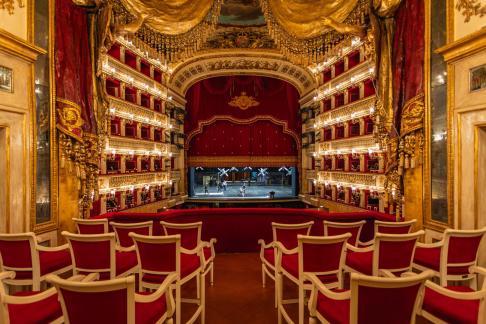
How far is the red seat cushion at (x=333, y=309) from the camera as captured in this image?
7.75 feet

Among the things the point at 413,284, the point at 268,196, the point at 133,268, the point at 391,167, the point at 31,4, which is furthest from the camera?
the point at 268,196

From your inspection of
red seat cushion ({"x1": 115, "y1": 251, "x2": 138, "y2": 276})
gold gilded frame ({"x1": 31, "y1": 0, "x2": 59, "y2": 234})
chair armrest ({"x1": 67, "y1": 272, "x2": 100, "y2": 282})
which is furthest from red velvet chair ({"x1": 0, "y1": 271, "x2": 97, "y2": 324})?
gold gilded frame ({"x1": 31, "y1": 0, "x2": 59, "y2": 234})

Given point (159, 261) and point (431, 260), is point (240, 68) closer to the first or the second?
point (431, 260)

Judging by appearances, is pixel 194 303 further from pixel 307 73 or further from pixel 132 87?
pixel 307 73

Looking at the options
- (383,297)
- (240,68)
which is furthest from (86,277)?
(240,68)

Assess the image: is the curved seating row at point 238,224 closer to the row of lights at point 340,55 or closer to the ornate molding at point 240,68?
the row of lights at point 340,55

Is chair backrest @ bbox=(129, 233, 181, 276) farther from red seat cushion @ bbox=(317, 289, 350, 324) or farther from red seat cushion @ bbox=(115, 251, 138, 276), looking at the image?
red seat cushion @ bbox=(317, 289, 350, 324)

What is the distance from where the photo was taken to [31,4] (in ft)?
15.7

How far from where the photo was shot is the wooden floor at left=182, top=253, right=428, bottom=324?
12.4 feet

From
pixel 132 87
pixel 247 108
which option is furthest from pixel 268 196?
pixel 132 87

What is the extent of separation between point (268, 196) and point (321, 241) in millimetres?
12613

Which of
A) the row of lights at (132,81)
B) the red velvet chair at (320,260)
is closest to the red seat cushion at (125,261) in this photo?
the red velvet chair at (320,260)

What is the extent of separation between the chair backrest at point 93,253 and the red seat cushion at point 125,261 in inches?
5.9

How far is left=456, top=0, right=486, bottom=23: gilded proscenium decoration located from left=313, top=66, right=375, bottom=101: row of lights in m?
3.72
